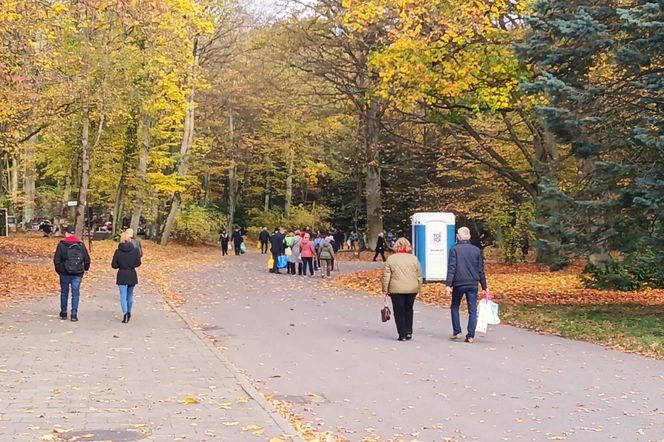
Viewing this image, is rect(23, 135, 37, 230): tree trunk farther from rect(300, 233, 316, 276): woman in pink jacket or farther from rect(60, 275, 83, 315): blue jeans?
rect(60, 275, 83, 315): blue jeans

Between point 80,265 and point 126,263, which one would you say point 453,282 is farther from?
point 80,265

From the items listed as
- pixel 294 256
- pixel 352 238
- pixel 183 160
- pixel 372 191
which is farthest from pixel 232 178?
pixel 294 256

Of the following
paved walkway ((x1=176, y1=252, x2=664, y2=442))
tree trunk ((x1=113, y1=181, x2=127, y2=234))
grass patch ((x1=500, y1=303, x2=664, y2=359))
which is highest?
tree trunk ((x1=113, y1=181, x2=127, y2=234))

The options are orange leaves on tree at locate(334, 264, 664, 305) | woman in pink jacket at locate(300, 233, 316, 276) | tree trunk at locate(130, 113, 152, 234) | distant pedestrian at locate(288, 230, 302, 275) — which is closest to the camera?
orange leaves on tree at locate(334, 264, 664, 305)

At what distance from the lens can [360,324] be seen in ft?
50.6

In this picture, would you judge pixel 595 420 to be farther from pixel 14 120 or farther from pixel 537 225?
pixel 14 120

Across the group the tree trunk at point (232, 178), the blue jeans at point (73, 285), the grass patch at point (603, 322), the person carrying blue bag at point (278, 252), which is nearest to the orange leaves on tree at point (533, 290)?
the grass patch at point (603, 322)

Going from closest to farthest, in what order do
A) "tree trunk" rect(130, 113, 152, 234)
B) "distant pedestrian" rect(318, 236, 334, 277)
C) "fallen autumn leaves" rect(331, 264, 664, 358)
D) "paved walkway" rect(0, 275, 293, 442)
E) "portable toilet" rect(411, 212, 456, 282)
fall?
"paved walkway" rect(0, 275, 293, 442) < "fallen autumn leaves" rect(331, 264, 664, 358) < "portable toilet" rect(411, 212, 456, 282) < "distant pedestrian" rect(318, 236, 334, 277) < "tree trunk" rect(130, 113, 152, 234)

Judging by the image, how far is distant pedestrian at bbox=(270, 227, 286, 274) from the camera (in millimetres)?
30250

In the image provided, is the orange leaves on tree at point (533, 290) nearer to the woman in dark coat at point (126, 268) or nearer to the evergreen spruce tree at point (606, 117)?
the evergreen spruce tree at point (606, 117)

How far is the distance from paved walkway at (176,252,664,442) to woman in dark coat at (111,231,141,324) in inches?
59.5

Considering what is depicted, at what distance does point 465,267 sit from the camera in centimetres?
1302

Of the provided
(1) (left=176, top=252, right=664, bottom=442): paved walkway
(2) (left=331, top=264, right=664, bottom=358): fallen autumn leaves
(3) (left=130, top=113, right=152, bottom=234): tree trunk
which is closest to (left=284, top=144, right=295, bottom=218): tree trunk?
(3) (left=130, top=113, right=152, bottom=234): tree trunk

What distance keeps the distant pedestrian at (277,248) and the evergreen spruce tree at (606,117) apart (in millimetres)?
15736
